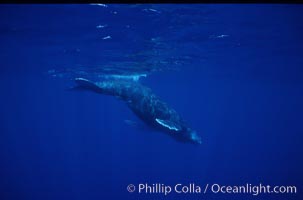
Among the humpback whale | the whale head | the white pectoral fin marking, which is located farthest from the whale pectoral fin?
the whale head

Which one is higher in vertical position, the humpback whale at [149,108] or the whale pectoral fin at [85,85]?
the whale pectoral fin at [85,85]

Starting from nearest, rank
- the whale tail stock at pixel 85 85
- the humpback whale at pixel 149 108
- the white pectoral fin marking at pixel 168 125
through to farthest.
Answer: the white pectoral fin marking at pixel 168 125
the humpback whale at pixel 149 108
the whale tail stock at pixel 85 85

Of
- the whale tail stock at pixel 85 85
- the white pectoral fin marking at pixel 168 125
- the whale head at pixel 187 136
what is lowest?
the whale head at pixel 187 136

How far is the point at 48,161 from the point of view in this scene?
4634cm

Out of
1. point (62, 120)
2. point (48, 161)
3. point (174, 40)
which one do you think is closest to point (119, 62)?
point (174, 40)

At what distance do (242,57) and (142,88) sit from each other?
25.1 feet

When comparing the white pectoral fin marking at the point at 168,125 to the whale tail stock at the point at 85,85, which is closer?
the white pectoral fin marking at the point at 168,125

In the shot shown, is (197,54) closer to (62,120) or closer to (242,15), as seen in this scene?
(242,15)

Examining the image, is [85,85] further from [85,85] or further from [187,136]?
[187,136]

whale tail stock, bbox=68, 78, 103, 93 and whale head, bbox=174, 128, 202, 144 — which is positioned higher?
whale tail stock, bbox=68, 78, 103, 93

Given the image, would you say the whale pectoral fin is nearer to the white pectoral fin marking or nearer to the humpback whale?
the humpback whale

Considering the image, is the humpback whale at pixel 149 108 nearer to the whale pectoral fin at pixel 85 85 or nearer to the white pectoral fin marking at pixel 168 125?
the whale pectoral fin at pixel 85 85

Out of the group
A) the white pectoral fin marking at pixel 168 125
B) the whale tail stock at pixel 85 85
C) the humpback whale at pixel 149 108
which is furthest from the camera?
the whale tail stock at pixel 85 85

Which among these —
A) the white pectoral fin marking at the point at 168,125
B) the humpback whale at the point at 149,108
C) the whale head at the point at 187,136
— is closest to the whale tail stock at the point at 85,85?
the humpback whale at the point at 149,108
